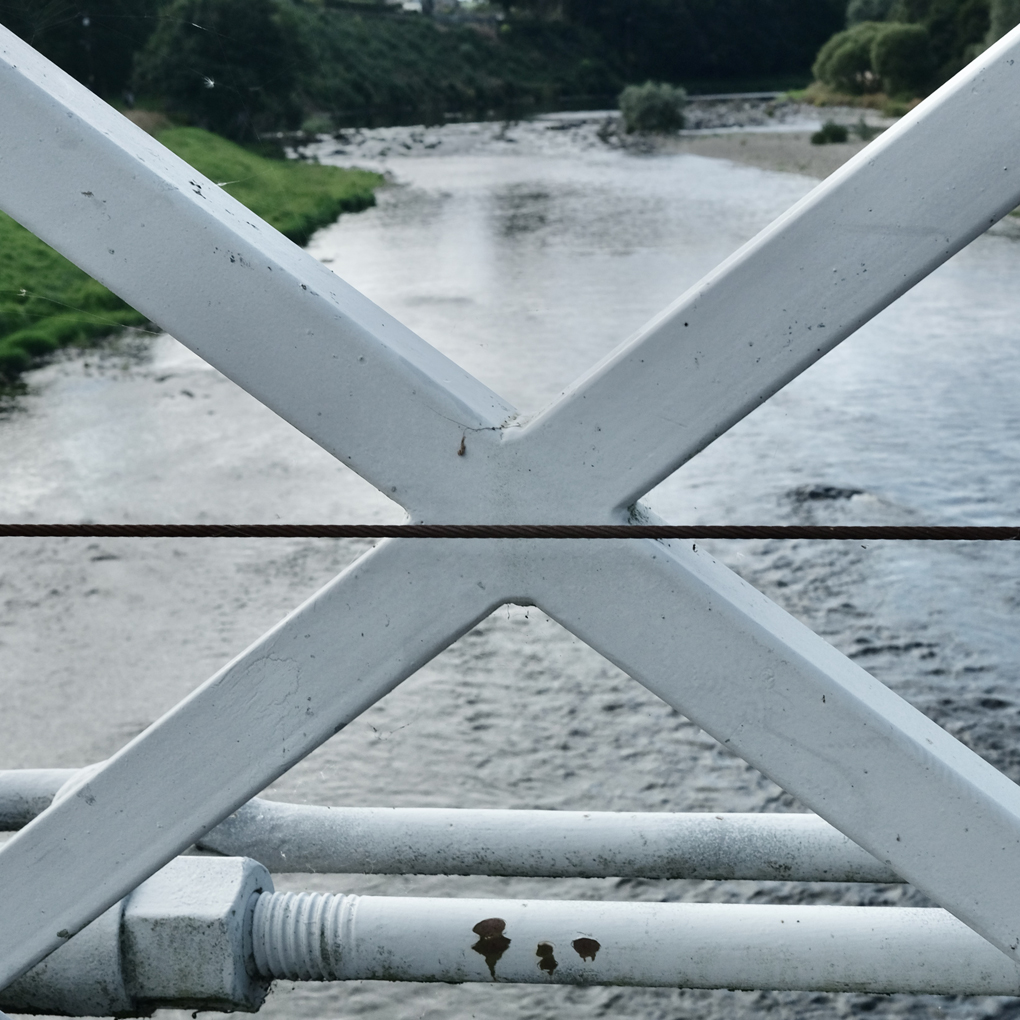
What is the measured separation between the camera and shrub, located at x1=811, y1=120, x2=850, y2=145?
113 feet

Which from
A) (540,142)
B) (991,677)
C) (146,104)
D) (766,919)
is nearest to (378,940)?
(766,919)

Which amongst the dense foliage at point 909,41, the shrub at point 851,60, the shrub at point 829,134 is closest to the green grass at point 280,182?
the dense foliage at point 909,41

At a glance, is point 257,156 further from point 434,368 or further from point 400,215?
point 400,215

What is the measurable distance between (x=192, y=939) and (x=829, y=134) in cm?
3609

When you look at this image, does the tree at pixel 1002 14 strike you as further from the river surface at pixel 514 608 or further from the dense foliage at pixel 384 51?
the dense foliage at pixel 384 51

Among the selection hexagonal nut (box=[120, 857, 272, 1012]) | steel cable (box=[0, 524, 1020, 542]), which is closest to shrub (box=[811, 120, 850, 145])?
hexagonal nut (box=[120, 857, 272, 1012])

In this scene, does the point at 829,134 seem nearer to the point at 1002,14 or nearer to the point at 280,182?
the point at 1002,14

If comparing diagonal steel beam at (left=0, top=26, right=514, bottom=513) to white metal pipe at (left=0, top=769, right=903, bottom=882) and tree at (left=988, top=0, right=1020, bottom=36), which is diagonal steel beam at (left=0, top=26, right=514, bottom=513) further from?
tree at (left=988, top=0, right=1020, bottom=36)

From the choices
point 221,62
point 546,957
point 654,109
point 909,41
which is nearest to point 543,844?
point 546,957

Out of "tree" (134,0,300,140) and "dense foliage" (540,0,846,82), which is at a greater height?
"dense foliage" (540,0,846,82)

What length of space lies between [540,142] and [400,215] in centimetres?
2123

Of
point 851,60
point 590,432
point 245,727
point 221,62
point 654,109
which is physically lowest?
point 245,727

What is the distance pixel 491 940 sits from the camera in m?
2.65

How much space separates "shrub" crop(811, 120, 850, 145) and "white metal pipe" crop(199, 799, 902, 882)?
33.6 meters
